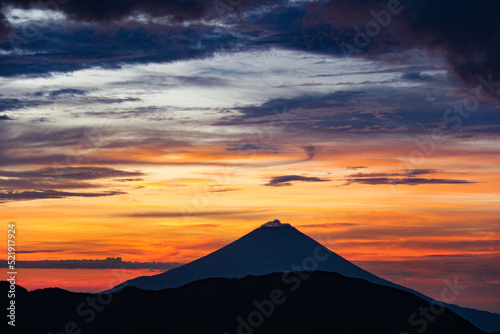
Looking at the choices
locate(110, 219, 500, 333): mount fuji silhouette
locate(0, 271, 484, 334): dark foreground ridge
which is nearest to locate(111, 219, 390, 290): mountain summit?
locate(110, 219, 500, 333): mount fuji silhouette

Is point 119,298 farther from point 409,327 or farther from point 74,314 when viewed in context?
point 409,327

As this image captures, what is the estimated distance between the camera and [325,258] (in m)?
186

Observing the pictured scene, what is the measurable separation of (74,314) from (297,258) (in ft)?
396

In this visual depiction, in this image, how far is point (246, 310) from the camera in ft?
235

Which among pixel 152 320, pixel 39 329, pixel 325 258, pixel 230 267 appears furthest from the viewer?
pixel 325 258

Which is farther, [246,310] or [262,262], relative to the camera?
[262,262]

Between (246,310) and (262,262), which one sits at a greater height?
(262,262)

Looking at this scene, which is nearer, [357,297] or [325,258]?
[357,297]

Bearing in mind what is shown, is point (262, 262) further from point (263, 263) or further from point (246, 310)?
point (246, 310)

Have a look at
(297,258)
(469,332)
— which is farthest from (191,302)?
(297,258)

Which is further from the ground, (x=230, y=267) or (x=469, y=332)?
(x=230, y=267)

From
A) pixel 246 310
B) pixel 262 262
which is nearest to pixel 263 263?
pixel 262 262

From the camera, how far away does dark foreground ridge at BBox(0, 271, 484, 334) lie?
A: 227 ft

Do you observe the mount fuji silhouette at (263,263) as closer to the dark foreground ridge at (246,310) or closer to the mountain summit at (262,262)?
the mountain summit at (262,262)
